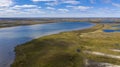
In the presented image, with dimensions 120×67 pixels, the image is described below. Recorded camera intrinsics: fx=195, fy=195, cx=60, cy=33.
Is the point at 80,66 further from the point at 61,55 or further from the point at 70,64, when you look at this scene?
the point at 61,55

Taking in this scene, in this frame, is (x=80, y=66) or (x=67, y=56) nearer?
(x=80, y=66)

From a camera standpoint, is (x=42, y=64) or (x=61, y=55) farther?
(x=61, y=55)

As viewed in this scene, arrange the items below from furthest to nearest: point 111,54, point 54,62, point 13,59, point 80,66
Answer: point 111,54 → point 13,59 → point 54,62 → point 80,66

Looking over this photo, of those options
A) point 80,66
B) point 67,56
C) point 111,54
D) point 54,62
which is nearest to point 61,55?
point 67,56

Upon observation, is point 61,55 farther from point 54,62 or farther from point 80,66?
point 80,66

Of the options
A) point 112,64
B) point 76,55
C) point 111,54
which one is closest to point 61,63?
point 76,55

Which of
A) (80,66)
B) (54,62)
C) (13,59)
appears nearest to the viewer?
(80,66)

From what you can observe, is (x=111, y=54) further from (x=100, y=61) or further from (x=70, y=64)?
(x=70, y=64)

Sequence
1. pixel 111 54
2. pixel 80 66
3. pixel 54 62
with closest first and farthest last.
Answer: pixel 80 66 → pixel 54 62 → pixel 111 54
